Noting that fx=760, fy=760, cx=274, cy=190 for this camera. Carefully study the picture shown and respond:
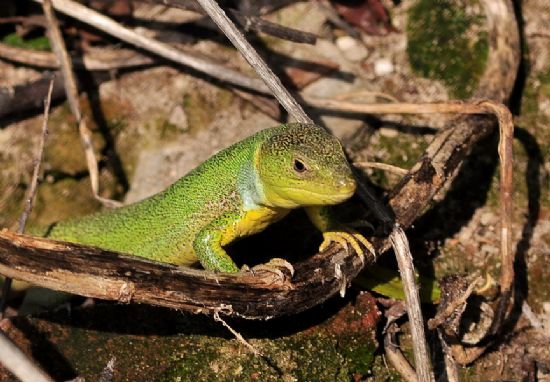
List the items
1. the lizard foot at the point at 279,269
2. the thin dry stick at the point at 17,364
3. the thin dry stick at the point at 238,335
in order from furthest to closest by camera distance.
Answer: the lizard foot at the point at 279,269 → the thin dry stick at the point at 238,335 → the thin dry stick at the point at 17,364

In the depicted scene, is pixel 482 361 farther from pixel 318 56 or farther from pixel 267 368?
pixel 318 56

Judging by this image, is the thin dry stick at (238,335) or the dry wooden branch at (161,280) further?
the thin dry stick at (238,335)

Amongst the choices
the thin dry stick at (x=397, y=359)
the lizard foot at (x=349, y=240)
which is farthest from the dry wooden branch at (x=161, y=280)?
the thin dry stick at (x=397, y=359)

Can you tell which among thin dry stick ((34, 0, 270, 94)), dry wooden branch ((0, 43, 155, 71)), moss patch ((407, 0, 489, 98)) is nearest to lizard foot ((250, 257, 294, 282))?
thin dry stick ((34, 0, 270, 94))

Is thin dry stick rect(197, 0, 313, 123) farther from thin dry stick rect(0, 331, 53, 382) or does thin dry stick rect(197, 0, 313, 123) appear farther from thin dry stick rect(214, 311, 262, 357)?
thin dry stick rect(0, 331, 53, 382)

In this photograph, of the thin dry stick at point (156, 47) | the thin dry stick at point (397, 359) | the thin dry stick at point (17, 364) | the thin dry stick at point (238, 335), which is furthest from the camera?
the thin dry stick at point (156, 47)

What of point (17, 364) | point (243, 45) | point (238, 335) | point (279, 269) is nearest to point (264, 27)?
point (243, 45)

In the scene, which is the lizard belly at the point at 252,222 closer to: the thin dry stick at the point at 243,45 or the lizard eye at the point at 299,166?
the lizard eye at the point at 299,166
